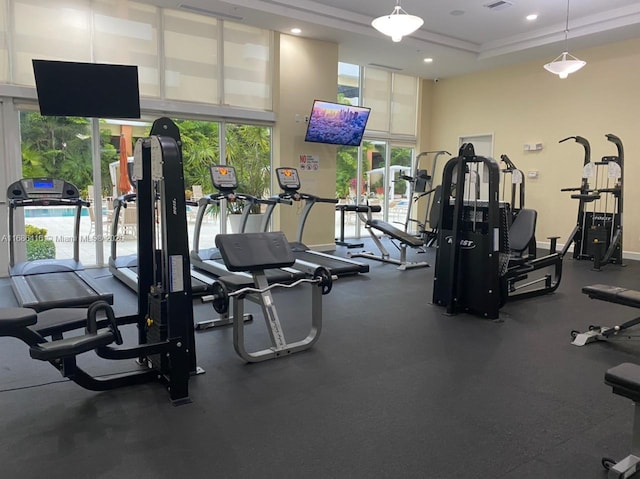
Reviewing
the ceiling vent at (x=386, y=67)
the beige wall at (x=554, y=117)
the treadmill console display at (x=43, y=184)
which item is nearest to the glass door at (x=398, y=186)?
the beige wall at (x=554, y=117)

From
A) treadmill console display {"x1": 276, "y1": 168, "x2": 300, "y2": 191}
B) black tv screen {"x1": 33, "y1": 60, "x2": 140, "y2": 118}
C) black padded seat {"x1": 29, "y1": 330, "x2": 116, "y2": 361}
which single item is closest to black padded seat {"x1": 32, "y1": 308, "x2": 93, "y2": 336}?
black padded seat {"x1": 29, "y1": 330, "x2": 116, "y2": 361}

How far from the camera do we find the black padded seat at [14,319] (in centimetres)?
237

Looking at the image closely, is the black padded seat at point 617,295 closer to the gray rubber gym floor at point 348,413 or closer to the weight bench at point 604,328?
the weight bench at point 604,328

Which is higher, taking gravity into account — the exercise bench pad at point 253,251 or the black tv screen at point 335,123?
the black tv screen at point 335,123

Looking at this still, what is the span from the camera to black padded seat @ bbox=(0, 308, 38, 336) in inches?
93.4

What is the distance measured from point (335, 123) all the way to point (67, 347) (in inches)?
268

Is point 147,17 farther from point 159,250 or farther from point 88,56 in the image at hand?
point 159,250

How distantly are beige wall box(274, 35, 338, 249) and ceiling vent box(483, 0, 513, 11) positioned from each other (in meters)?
2.66

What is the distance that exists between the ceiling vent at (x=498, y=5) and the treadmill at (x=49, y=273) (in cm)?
631

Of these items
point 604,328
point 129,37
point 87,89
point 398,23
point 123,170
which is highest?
point 129,37

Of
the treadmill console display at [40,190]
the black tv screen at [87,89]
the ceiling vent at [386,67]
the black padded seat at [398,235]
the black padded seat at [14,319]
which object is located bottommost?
the black padded seat at [14,319]

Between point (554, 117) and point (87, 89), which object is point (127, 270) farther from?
point (554, 117)

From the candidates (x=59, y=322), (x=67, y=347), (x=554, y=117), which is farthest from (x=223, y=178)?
(x=554, y=117)

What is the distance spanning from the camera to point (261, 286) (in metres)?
3.62
